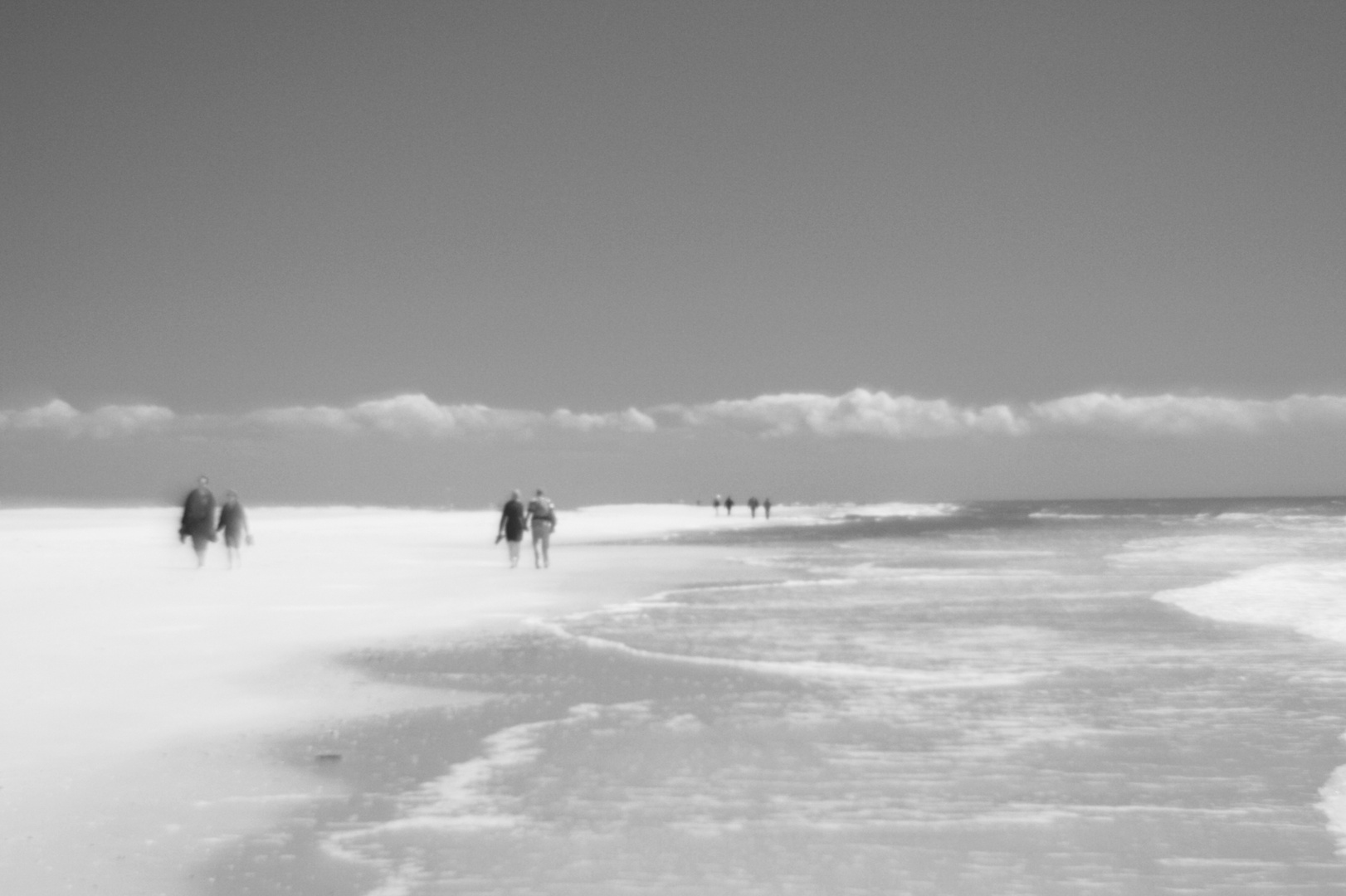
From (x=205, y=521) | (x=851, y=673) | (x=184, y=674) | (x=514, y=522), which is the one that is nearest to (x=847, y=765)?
(x=851, y=673)

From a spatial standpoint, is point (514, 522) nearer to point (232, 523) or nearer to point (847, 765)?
point (232, 523)

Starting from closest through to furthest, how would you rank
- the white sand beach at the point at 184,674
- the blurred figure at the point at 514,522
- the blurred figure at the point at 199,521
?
1. the white sand beach at the point at 184,674
2. the blurred figure at the point at 199,521
3. the blurred figure at the point at 514,522

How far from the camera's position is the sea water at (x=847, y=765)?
20.7 ft

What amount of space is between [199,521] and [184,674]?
17745 millimetres

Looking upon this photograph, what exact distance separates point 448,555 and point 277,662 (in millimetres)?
23890

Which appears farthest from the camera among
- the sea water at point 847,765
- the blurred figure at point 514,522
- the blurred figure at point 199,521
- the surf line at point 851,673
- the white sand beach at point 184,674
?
the blurred figure at point 514,522

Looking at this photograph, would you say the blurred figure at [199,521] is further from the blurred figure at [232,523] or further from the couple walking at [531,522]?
the couple walking at [531,522]

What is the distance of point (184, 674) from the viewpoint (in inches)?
495

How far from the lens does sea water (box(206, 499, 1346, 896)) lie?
6301 millimetres

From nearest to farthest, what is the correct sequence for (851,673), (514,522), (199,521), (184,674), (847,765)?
(847,765), (184,674), (851,673), (199,521), (514,522)

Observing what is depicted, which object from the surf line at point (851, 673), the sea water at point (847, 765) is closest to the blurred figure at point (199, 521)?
the sea water at point (847, 765)

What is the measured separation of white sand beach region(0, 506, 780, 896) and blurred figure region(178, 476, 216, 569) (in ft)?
2.22

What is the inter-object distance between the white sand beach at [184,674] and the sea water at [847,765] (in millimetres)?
613

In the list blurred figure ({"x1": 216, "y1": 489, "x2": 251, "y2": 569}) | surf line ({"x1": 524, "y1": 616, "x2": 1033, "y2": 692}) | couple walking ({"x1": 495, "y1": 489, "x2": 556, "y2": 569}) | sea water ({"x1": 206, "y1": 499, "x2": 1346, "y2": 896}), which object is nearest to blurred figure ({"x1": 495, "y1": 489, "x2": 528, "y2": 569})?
couple walking ({"x1": 495, "y1": 489, "x2": 556, "y2": 569})
